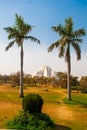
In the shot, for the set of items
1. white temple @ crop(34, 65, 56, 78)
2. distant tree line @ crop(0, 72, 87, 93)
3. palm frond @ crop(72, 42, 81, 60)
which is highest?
white temple @ crop(34, 65, 56, 78)

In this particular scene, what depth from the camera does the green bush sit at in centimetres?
2148

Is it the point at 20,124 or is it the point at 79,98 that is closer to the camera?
the point at 20,124

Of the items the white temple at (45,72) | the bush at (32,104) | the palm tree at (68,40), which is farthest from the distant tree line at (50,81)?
the white temple at (45,72)

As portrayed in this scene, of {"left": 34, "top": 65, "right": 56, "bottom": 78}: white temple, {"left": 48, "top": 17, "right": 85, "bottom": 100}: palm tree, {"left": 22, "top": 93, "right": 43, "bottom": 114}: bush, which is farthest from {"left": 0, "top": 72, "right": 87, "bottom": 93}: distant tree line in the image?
{"left": 34, "top": 65, "right": 56, "bottom": 78}: white temple

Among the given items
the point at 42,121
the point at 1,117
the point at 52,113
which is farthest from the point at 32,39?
the point at 42,121

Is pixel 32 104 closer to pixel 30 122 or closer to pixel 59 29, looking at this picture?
pixel 30 122

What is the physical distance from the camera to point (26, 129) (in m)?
21.1

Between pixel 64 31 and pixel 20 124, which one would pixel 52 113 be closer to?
pixel 20 124

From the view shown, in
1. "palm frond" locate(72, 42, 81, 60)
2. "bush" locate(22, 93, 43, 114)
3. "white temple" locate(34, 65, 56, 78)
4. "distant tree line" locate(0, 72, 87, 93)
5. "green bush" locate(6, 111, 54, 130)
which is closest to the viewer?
"green bush" locate(6, 111, 54, 130)

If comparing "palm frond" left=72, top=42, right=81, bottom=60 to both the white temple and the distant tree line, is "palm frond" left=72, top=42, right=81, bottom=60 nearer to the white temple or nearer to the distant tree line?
the distant tree line

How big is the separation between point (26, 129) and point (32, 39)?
2419 cm

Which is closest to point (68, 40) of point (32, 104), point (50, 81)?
point (32, 104)

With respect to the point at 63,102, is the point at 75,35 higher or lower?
higher

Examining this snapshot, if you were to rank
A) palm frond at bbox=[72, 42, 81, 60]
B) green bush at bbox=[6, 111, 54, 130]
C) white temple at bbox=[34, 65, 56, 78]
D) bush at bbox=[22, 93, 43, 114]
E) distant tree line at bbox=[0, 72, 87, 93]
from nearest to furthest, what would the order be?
green bush at bbox=[6, 111, 54, 130] → bush at bbox=[22, 93, 43, 114] → palm frond at bbox=[72, 42, 81, 60] → distant tree line at bbox=[0, 72, 87, 93] → white temple at bbox=[34, 65, 56, 78]
